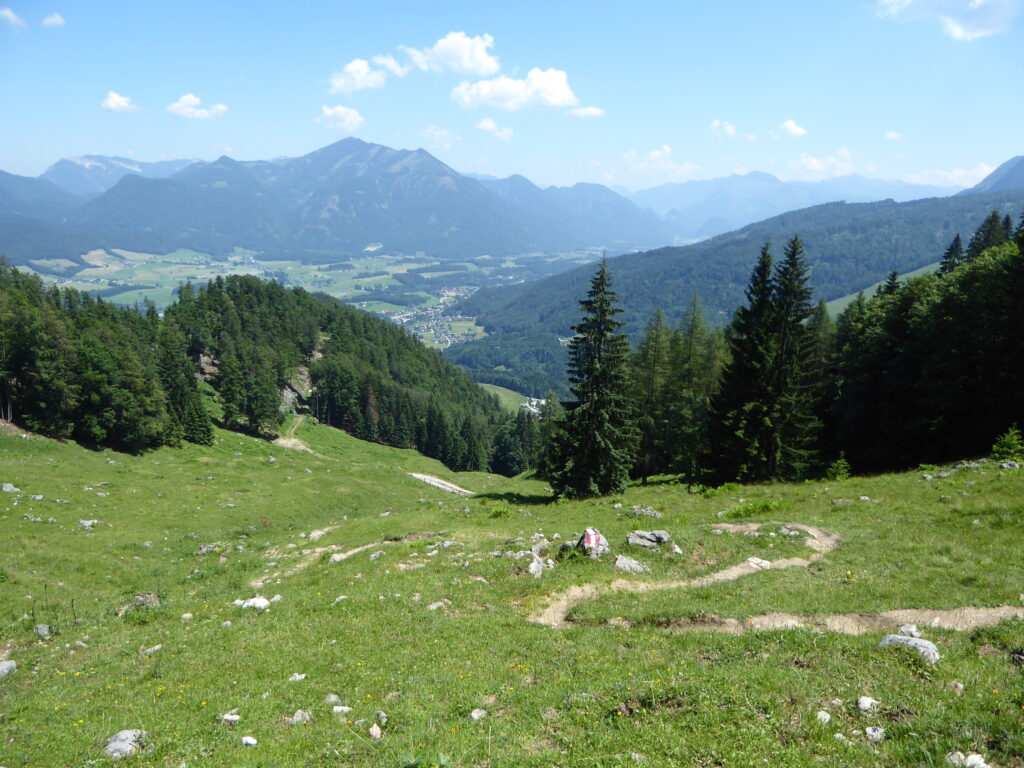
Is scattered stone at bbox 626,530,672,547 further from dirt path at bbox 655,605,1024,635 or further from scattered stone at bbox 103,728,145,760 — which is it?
scattered stone at bbox 103,728,145,760

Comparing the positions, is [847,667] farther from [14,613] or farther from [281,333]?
[281,333]

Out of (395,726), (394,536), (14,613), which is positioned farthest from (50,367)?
(395,726)

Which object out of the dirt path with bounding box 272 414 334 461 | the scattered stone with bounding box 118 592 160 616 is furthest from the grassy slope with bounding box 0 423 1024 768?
the dirt path with bounding box 272 414 334 461

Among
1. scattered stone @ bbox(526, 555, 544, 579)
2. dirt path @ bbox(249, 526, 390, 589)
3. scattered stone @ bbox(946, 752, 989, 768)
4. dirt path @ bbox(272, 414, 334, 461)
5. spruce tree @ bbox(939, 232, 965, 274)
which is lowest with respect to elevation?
dirt path @ bbox(272, 414, 334, 461)

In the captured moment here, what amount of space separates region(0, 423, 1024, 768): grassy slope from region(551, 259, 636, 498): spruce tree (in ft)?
22.1

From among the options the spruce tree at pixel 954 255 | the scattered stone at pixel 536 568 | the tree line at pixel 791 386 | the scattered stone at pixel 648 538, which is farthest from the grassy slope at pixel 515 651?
the spruce tree at pixel 954 255

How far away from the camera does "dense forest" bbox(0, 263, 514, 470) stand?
201ft

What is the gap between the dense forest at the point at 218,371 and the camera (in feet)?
201

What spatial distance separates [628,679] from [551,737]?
2.34 metres

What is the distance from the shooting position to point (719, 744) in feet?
27.0

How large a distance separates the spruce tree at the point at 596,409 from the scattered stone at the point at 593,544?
14886mm

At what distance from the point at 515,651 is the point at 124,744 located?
8.30 meters

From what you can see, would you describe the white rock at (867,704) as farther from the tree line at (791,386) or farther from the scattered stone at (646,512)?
the tree line at (791,386)

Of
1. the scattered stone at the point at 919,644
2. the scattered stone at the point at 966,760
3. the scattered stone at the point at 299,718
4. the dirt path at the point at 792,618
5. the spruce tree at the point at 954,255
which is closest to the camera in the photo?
the scattered stone at the point at 966,760
